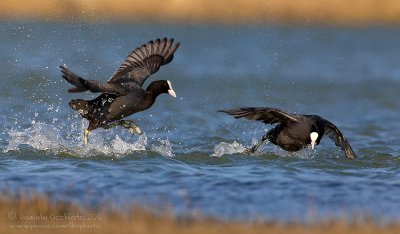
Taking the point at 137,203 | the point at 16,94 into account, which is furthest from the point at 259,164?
the point at 16,94

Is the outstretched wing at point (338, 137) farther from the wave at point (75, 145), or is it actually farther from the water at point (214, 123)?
the wave at point (75, 145)

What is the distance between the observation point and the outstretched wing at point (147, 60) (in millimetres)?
11617

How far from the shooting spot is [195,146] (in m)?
12.6

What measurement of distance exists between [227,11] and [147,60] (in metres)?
15.8

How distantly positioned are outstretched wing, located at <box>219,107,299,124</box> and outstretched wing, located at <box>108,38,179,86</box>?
5.04 ft

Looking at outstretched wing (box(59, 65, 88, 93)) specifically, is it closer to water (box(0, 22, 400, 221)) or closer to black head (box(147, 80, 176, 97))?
water (box(0, 22, 400, 221))

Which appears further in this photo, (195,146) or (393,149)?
(393,149)

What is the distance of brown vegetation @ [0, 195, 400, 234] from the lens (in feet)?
23.5

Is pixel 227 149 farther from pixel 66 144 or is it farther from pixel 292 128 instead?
pixel 66 144

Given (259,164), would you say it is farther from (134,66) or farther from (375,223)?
(375,223)

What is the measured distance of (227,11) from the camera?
27344mm

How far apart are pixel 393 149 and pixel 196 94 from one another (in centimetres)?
570

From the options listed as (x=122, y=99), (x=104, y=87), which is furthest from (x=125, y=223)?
(x=122, y=99)

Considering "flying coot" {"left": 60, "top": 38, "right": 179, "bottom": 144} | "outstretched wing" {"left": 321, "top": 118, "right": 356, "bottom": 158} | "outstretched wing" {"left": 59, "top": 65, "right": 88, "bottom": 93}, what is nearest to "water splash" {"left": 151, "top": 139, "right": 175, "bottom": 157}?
"flying coot" {"left": 60, "top": 38, "right": 179, "bottom": 144}
